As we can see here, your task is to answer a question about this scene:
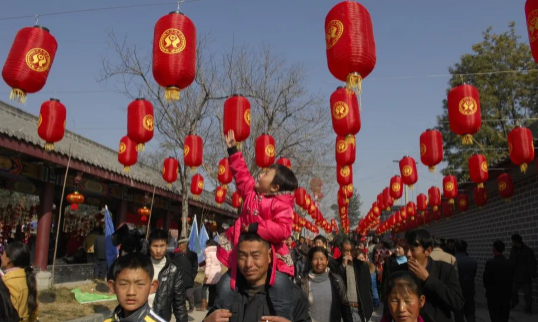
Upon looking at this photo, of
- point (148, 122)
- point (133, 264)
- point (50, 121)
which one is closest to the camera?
point (133, 264)

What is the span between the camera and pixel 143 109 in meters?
9.09

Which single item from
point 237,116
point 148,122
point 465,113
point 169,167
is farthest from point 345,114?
point 169,167

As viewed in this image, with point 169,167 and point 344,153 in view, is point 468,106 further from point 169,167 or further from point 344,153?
point 169,167

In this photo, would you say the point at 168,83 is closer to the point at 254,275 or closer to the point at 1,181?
the point at 254,275

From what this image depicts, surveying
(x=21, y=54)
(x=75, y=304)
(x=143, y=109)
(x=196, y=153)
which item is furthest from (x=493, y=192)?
(x=21, y=54)

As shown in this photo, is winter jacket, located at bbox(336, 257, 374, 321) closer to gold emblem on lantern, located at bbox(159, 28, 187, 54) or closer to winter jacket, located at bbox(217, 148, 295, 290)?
winter jacket, located at bbox(217, 148, 295, 290)

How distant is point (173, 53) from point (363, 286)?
386cm

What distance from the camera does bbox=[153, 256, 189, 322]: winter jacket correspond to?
3.97m

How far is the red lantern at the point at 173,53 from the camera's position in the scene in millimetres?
6234

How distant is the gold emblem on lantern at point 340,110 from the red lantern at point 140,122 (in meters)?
3.62

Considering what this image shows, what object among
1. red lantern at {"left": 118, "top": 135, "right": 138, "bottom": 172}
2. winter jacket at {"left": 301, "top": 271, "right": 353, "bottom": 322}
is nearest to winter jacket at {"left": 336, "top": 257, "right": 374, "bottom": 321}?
winter jacket at {"left": 301, "top": 271, "right": 353, "bottom": 322}

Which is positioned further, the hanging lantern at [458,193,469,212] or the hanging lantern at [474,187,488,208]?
the hanging lantern at [458,193,469,212]

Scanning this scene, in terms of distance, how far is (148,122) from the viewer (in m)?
9.09

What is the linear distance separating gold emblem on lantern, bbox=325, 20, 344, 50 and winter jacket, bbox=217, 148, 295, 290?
3086 mm
